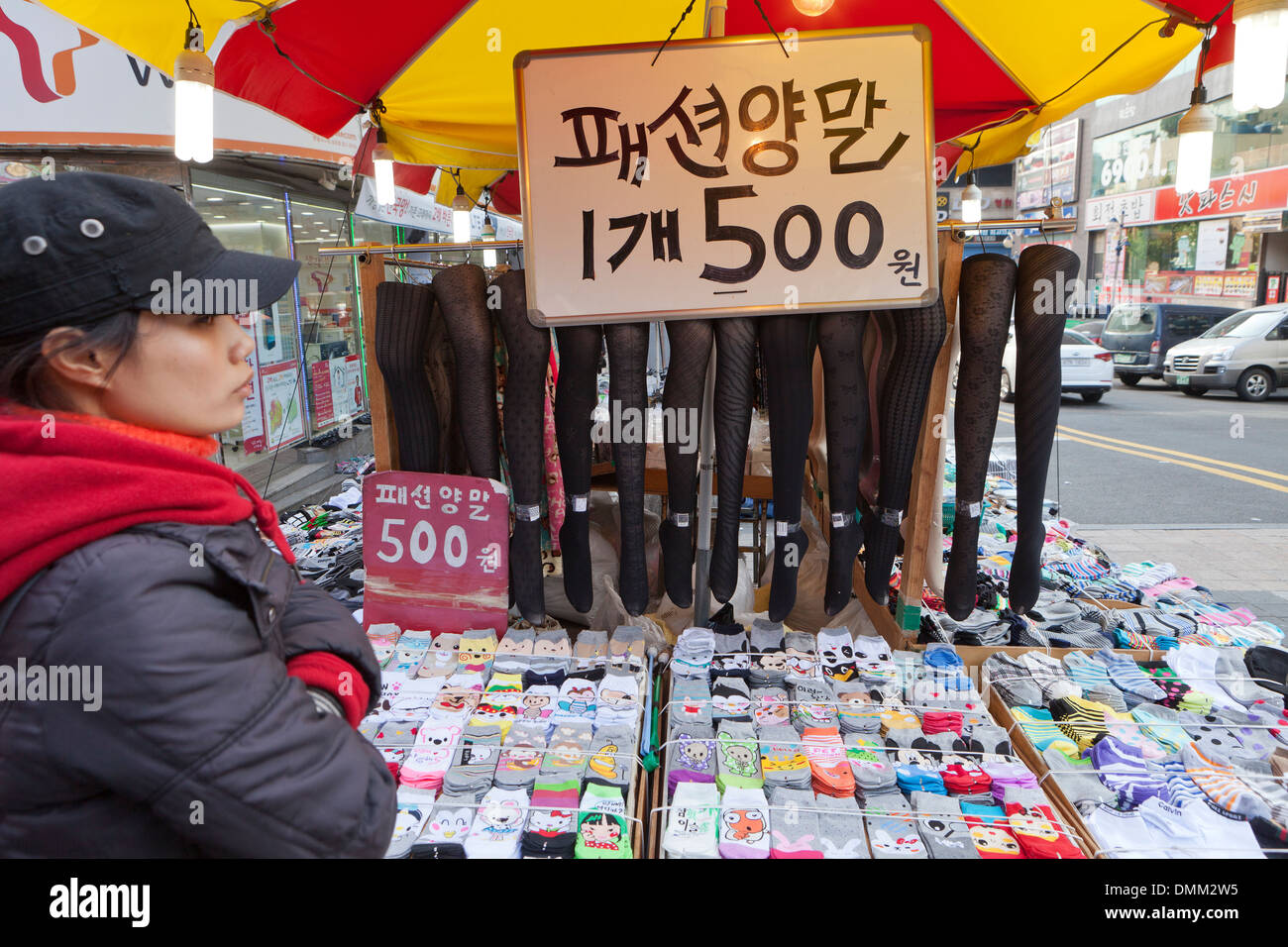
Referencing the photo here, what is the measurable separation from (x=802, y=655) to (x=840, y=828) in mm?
647

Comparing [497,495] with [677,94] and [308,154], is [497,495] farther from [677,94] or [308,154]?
[308,154]

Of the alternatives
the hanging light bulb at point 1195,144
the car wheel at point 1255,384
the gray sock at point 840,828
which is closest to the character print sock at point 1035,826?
the gray sock at point 840,828

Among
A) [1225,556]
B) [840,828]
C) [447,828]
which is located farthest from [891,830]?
[1225,556]

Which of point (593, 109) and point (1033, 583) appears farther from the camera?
point (1033, 583)

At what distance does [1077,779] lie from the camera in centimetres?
169

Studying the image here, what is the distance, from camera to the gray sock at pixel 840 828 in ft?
4.86

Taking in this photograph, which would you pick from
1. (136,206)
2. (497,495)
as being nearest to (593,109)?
(497,495)

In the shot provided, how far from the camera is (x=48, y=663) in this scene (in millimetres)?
637

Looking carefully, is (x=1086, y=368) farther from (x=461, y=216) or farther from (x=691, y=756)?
(x=691, y=756)

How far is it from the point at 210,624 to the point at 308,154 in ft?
18.8

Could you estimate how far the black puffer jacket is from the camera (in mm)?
655
